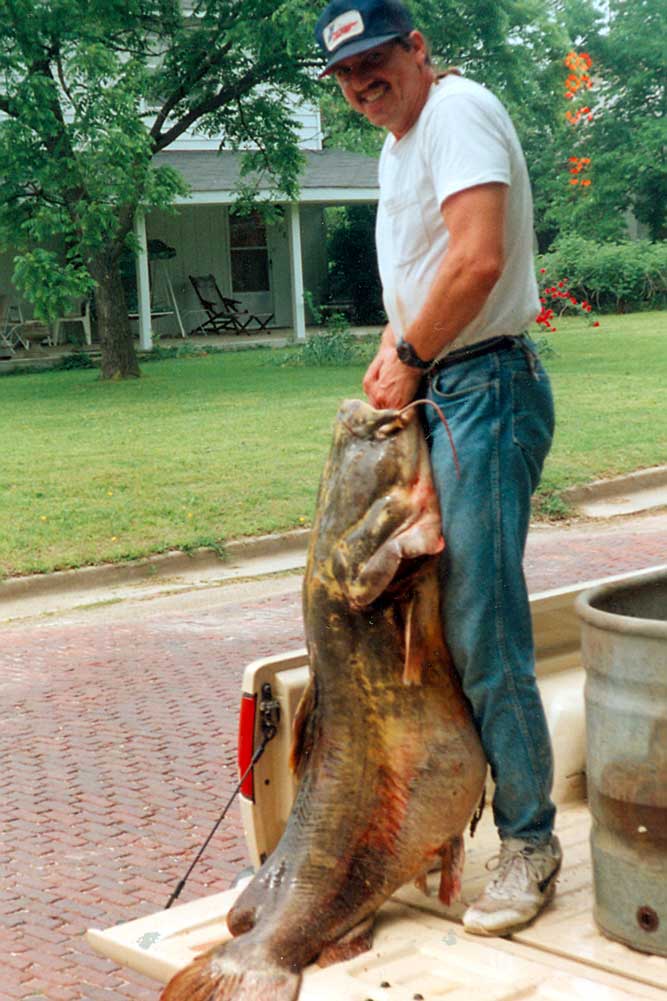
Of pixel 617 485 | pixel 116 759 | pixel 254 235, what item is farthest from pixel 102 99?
pixel 116 759

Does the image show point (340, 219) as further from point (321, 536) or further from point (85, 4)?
point (321, 536)

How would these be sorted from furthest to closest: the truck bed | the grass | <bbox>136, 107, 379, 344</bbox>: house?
1. <bbox>136, 107, 379, 344</bbox>: house
2. the grass
3. the truck bed

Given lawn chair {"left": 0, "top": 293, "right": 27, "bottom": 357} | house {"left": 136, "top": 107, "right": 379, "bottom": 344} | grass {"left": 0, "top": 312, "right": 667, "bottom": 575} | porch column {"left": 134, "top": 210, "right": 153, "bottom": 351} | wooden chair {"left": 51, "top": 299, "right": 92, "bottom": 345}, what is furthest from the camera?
house {"left": 136, "top": 107, "right": 379, "bottom": 344}

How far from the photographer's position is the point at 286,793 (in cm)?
345

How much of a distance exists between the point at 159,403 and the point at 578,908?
16.7 meters

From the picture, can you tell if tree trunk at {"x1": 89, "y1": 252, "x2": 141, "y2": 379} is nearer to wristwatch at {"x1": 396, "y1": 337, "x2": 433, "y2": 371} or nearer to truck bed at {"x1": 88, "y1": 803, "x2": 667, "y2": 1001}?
wristwatch at {"x1": 396, "y1": 337, "x2": 433, "y2": 371}

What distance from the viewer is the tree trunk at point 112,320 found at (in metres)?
22.4

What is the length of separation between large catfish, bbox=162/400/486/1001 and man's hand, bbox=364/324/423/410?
15cm

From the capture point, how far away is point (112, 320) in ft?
74.3

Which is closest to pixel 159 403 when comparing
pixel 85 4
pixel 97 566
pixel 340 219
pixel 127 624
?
pixel 85 4

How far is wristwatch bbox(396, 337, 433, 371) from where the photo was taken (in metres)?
3.28

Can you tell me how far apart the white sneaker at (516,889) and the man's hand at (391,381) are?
1.00 metres

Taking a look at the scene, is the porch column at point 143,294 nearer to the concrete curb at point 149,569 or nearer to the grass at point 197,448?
the grass at point 197,448

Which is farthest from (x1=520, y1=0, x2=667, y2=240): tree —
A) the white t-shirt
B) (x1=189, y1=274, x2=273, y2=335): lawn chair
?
the white t-shirt
